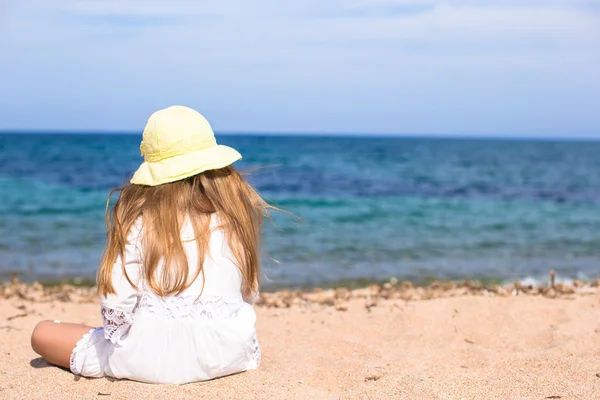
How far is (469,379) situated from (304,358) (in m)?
0.94

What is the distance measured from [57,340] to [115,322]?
56 centimetres

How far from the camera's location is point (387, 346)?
3990 millimetres

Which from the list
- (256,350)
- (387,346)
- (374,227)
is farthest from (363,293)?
(374,227)

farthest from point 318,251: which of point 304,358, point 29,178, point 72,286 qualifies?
point 29,178

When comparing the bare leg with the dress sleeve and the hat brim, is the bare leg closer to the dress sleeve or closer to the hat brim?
the dress sleeve

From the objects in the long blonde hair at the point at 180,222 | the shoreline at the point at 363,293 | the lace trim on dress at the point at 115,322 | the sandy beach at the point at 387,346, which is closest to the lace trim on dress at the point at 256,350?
the sandy beach at the point at 387,346

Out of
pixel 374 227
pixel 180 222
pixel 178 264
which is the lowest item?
pixel 374 227

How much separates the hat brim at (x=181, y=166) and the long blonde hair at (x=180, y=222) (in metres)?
→ 0.07

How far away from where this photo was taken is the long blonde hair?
276cm

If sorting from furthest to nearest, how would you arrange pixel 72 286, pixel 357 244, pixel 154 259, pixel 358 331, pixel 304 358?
pixel 357 244, pixel 72 286, pixel 358 331, pixel 304 358, pixel 154 259

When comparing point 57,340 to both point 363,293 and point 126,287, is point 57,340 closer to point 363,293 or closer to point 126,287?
point 126,287

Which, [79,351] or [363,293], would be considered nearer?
[79,351]

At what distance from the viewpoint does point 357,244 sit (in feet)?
28.6

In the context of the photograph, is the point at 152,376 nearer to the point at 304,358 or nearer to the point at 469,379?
the point at 304,358
